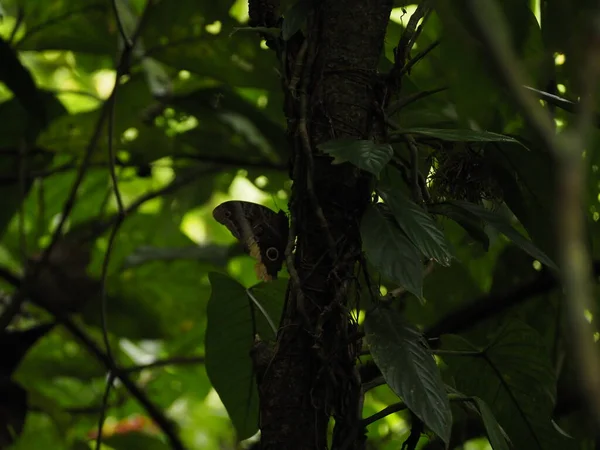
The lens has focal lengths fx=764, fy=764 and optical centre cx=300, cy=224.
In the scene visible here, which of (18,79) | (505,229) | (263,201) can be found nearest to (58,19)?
(18,79)

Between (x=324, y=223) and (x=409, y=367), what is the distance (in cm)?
14

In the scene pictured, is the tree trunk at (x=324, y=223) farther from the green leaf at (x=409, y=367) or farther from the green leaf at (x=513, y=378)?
the green leaf at (x=513, y=378)

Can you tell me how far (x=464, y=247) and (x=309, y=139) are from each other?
69 cm

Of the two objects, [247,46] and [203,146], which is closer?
[247,46]

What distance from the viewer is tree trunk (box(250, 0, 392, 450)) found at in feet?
2.15

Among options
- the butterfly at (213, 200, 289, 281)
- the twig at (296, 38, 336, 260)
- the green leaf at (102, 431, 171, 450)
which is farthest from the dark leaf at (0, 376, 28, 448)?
the twig at (296, 38, 336, 260)

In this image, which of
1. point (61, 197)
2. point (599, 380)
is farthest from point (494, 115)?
point (61, 197)

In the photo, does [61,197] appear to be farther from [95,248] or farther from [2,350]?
[2,350]

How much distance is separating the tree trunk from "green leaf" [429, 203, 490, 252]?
0.31ft

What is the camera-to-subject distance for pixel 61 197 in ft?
5.97

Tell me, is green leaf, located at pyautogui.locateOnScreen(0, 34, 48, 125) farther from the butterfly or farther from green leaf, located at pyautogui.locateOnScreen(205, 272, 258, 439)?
the butterfly

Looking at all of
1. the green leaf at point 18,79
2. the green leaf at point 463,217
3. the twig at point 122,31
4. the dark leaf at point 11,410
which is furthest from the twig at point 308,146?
the dark leaf at point 11,410

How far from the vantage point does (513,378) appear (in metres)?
0.87

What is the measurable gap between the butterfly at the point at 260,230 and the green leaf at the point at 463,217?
15 cm
